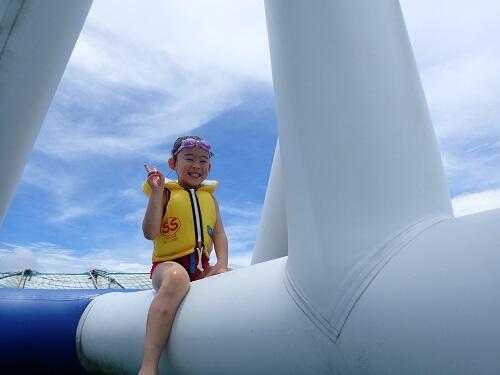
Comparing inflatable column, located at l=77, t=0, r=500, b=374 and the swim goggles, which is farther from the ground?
the swim goggles

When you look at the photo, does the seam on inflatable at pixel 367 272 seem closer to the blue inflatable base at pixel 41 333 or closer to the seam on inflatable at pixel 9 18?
the seam on inflatable at pixel 9 18

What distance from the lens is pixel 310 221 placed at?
1305mm

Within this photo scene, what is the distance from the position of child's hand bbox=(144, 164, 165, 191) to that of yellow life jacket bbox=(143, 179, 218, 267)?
0.61 feet

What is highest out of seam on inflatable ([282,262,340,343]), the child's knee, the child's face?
the child's face

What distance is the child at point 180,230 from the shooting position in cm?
179

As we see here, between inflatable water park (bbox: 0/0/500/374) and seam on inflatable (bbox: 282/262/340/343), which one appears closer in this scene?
inflatable water park (bbox: 0/0/500/374)

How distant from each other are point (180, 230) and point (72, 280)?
39.3ft

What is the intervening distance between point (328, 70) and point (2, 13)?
4.78 ft

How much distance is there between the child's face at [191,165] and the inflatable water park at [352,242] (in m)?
0.98

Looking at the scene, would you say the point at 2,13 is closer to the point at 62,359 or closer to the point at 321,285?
the point at 321,285

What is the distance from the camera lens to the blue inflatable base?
8.89 ft

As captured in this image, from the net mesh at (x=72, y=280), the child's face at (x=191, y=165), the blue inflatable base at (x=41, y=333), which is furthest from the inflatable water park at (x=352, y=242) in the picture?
the net mesh at (x=72, y=280)

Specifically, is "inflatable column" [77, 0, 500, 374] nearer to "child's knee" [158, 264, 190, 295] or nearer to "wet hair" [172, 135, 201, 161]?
"child's knee" [158, 264, 190, 295]

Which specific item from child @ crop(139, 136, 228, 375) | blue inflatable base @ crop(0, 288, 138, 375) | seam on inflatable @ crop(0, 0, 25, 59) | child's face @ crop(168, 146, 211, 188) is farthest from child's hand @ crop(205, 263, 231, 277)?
seam on inflatable @ crop(0, 0, 25, 59)
